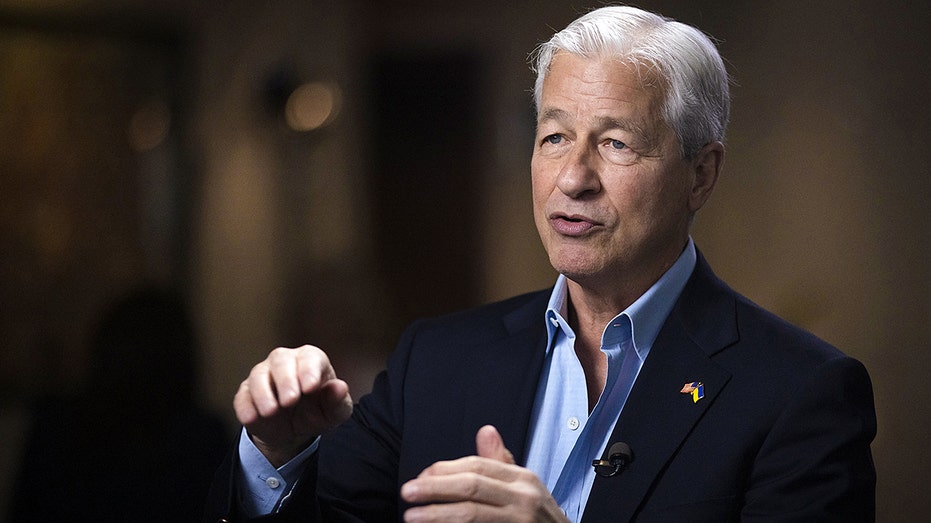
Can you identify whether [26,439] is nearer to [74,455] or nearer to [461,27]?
[74,455]

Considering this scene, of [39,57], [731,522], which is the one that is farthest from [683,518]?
[39,57]

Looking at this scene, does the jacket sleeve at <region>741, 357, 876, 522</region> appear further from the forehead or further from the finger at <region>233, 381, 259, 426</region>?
the finger at <region>233, 381, 259, 426</region>

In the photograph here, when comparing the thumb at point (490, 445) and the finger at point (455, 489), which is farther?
the thumb at point (490, 445)

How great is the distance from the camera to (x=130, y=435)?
3424 mm

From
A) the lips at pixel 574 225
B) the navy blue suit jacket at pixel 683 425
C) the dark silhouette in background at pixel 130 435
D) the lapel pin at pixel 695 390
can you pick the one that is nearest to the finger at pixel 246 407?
the navy blue suit jacket at pixel 683 425

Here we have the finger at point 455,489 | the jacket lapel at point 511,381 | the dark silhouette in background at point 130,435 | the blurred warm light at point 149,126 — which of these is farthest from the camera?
the blurred warm light at point 149,126

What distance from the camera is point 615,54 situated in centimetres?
199

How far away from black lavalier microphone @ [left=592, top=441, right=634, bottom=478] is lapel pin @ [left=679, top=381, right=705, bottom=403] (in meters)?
0.16

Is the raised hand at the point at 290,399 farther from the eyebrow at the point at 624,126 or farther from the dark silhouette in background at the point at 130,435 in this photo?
the dark silhouette in background at the point at 130,435

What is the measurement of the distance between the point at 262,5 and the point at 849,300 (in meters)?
2.36

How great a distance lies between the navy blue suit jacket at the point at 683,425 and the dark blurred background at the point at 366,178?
4.98 ft

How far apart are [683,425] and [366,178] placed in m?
2.16

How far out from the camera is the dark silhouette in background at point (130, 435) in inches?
132

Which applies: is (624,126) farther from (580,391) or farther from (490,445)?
(490,445)
